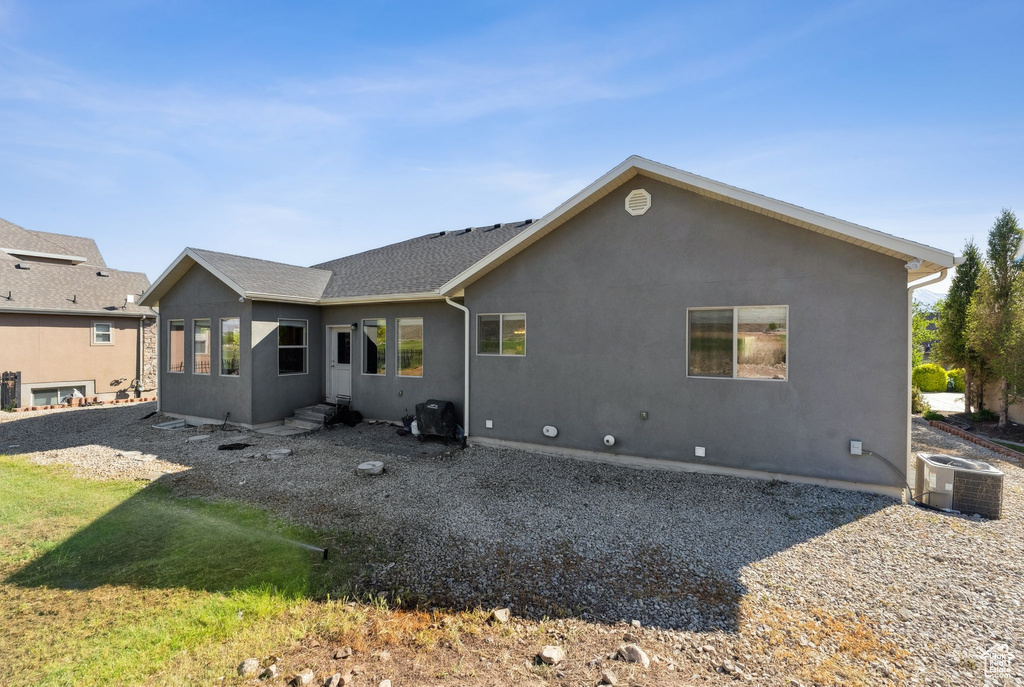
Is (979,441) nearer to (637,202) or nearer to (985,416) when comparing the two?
(985,416)

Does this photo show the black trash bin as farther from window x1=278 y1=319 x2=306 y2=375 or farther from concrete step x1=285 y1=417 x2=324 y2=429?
window x1=278 y1=319 x2=306 y2=375

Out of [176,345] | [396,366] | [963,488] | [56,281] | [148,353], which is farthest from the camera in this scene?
[148,353]

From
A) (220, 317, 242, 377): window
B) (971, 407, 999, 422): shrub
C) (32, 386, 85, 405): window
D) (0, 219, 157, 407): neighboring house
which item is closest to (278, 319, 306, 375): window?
(220, 317, 242, 377): window

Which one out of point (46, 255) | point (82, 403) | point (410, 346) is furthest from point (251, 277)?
point (46, 255)

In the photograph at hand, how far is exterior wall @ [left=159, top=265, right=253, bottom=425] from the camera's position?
34.9 feet

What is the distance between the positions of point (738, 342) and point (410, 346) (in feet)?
23.6

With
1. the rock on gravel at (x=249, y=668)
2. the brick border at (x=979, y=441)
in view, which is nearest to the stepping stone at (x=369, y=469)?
the rock on gravel at (x=249, y=668)

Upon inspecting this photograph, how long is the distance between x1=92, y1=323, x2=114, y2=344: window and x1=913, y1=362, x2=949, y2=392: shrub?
3391 centimetres

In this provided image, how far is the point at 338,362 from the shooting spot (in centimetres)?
1198

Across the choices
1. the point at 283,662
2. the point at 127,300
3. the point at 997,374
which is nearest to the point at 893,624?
the point at 283,662

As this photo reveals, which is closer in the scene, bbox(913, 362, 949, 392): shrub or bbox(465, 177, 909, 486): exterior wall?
bbox(465, 177, 909, 486): exterior wall

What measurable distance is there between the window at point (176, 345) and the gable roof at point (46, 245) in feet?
46.2

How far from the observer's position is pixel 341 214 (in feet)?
49.1

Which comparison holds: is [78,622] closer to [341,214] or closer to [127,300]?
[341,214]
